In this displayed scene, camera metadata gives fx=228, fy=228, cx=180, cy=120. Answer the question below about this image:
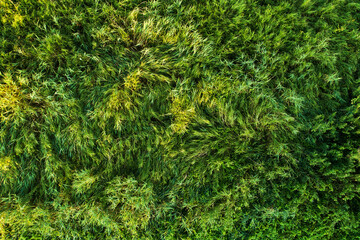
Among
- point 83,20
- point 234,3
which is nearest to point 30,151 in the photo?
point 83,20

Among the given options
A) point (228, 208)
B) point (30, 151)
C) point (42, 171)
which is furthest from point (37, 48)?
point (228, 208)

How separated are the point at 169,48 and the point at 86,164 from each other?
1541mm

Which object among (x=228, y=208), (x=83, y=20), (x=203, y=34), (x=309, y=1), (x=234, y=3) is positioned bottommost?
(x=228, y=208)

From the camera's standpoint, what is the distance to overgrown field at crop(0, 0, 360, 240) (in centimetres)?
235

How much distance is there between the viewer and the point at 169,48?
2434 mm

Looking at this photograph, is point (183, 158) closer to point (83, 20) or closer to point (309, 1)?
point (83, 20)

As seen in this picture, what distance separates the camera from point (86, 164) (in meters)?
2.47

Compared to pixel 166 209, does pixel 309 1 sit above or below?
above

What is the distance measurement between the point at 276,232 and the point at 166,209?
1138mm

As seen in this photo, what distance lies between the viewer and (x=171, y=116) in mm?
2480

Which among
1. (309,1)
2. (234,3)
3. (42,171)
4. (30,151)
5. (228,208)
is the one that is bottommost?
(42,171)

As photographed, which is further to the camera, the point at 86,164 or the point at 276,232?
the point at 86,164

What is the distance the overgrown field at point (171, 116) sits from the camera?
2350mm

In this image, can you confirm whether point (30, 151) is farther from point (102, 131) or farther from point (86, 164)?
point (102, 131)
